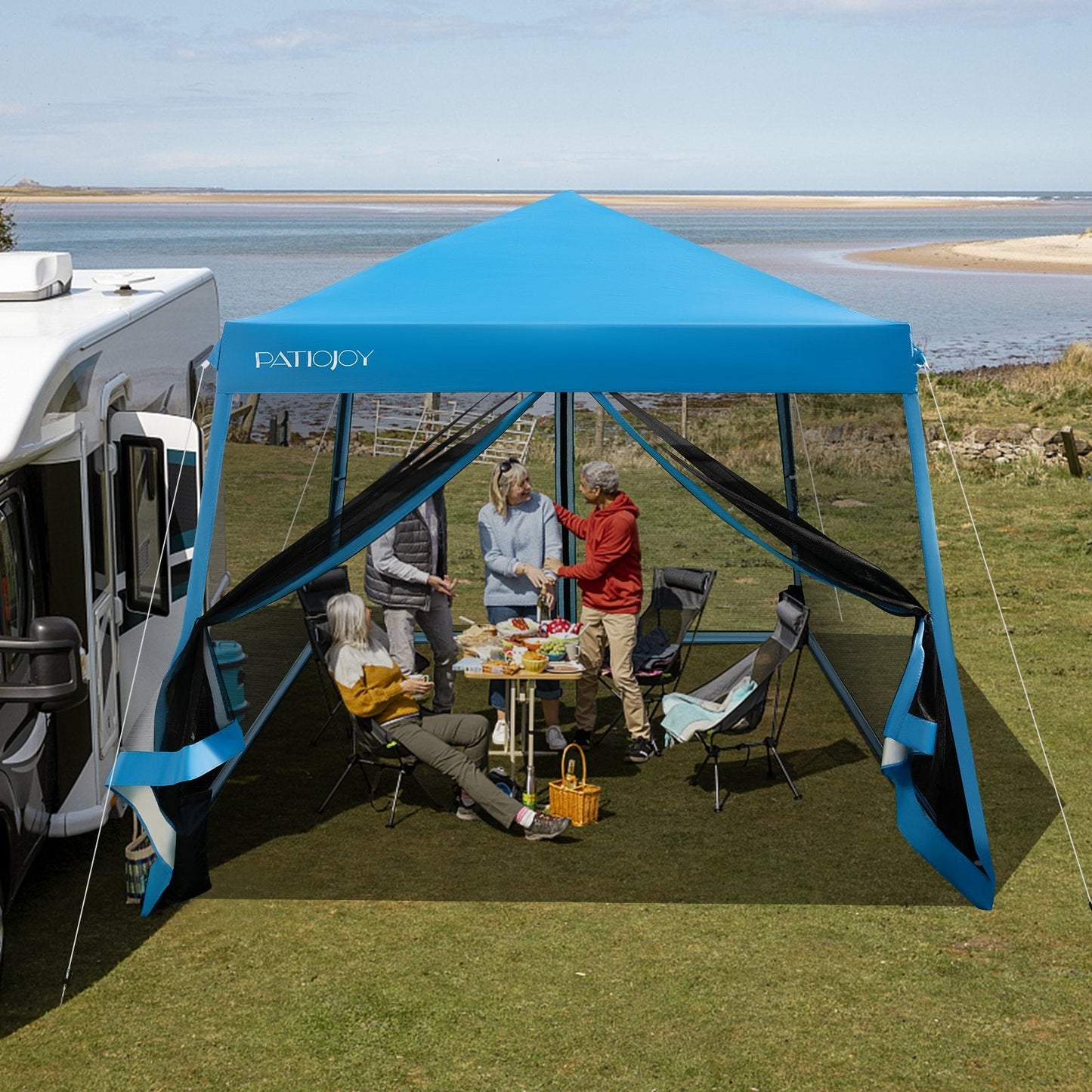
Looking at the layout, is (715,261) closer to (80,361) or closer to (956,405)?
(80,361)

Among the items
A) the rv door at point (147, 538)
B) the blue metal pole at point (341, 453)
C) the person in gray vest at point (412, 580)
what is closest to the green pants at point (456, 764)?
the person in gray vest at point (412, 580)

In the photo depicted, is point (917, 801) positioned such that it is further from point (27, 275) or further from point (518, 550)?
point (27, 275)

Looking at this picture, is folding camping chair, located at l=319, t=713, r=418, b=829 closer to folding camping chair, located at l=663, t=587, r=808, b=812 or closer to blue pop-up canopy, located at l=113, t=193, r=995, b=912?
blue pop-up canopy, located at l=113, t=193, r=995, b=912

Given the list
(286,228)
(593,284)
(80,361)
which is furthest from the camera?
(286,228)

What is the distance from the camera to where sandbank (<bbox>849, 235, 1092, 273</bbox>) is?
255 feet

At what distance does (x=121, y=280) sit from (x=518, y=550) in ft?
7.46

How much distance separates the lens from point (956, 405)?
22500mm

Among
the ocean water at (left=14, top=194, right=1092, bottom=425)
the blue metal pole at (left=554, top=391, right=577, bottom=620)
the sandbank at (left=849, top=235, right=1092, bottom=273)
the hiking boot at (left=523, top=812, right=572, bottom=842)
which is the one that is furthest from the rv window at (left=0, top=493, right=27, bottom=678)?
the sandbank at (left=849, top=235, right=1092, bottom=273)

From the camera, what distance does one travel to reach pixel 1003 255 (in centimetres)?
8275

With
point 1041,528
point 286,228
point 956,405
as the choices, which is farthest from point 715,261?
point 286,228

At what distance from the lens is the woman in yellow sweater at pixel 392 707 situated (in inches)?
228

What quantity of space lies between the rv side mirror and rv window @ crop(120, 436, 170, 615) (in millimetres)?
1149

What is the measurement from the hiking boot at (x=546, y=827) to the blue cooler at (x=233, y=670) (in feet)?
4.25

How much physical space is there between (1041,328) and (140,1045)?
47.3 meters
